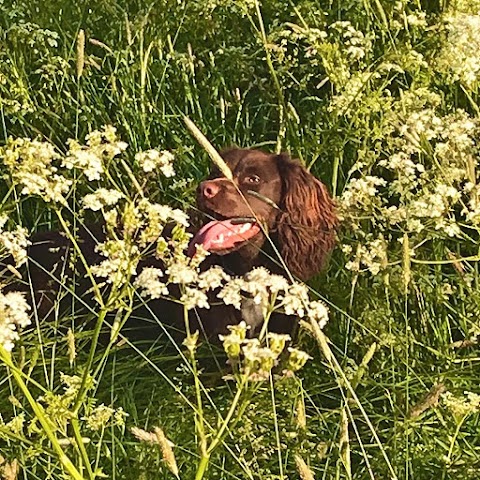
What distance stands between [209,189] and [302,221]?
638 millimetres

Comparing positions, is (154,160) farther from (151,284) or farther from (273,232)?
(273,232)

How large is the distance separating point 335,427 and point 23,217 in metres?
2.15

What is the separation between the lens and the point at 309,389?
12.6 feet

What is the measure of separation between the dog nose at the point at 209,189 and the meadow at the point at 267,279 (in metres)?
0.21

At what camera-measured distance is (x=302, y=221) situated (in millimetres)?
4809

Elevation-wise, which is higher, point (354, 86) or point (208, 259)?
point (354, 86)

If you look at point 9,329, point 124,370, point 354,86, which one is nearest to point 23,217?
point 124,370

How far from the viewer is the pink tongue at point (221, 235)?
170 inches

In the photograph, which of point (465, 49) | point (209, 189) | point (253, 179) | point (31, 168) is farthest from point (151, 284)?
point (253, 179)

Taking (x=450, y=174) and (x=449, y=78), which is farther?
(x=449, y=78)

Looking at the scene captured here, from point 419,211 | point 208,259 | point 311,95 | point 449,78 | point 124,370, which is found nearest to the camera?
point 419,211

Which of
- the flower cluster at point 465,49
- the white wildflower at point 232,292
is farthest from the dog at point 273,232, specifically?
the white wildflower at point 232,292

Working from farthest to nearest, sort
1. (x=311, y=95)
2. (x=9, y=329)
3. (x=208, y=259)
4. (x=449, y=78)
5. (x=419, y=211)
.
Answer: (x=311, y=95), (x=208, y=259), (x=449, y=78), (x=419, y=211), (x=9, y=329)

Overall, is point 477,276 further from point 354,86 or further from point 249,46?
point 249,46
